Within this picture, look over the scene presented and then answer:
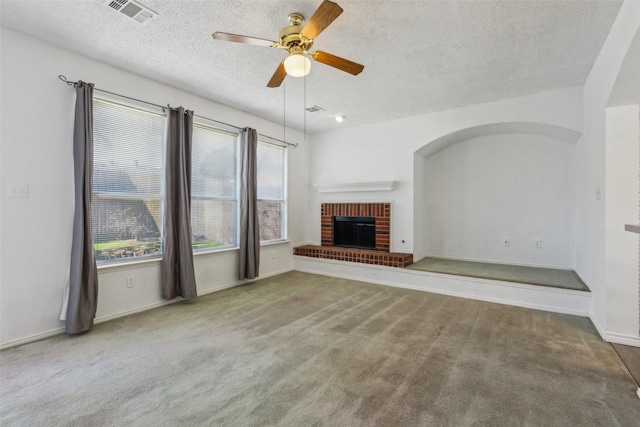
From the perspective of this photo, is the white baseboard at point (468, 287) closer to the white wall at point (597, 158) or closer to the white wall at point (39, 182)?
the white wall at point (597, 158)

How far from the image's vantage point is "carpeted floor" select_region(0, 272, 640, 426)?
169 cm

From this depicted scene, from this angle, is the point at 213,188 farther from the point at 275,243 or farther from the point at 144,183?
the point at 275,243

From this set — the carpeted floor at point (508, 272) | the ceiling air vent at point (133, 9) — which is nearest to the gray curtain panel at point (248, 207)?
the ceiling air vent at point (133, 9)

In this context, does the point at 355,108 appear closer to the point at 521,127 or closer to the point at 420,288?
the point at 521,127

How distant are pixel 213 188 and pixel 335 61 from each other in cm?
267

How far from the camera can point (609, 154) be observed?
2598 mm

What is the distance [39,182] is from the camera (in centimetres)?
268

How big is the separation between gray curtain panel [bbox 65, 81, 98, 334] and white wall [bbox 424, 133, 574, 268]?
4918 mm

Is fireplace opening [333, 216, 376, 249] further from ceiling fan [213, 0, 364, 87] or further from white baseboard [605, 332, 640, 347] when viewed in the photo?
ceiling fan [213, 0, 364, 87]

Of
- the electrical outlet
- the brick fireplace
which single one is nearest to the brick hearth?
the brick fireplace

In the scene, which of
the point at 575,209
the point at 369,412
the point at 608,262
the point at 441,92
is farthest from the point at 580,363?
the point at 441,92

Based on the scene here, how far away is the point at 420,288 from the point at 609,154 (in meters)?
2.58

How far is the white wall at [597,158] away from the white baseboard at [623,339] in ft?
0.14

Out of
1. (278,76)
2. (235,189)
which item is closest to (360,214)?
(235,189)
